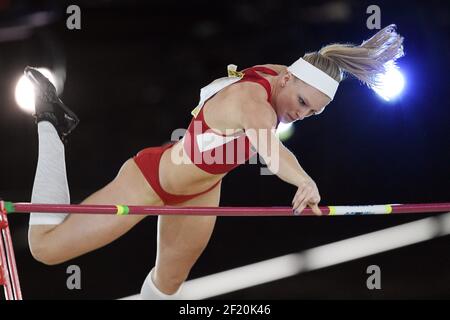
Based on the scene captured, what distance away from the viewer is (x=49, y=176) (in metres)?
3.17

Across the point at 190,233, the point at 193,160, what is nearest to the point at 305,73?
the point at 193,160

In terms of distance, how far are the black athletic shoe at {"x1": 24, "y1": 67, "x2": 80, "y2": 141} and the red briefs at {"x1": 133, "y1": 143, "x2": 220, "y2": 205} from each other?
1.46 ft

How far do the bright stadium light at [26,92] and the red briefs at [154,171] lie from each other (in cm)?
69

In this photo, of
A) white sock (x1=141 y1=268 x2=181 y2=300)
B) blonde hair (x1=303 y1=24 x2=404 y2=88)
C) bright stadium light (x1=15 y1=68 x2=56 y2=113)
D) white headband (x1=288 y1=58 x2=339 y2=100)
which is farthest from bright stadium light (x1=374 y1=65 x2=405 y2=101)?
bright stadium light (x1=15 y1=68 x2=56 y2=113)

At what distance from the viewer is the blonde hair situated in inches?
123

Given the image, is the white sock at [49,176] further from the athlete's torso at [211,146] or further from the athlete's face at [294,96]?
the athlete's face at [294,96]

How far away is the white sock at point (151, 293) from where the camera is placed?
11.1 feet

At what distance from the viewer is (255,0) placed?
366cm

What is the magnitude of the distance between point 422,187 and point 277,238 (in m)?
0.78

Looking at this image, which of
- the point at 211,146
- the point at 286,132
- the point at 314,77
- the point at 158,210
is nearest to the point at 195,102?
the point at 286,132

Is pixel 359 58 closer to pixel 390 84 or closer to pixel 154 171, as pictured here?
pixel 390 84

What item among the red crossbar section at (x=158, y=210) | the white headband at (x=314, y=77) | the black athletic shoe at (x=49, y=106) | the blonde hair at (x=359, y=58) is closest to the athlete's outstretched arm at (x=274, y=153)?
the red crossbar section at (x=158, y=210)

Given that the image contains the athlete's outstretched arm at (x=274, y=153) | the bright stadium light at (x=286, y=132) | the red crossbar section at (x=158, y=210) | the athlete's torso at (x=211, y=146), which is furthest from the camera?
the bright stadium light at (x=286, y=132)

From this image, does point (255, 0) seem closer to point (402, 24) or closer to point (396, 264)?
point (402, 24)
